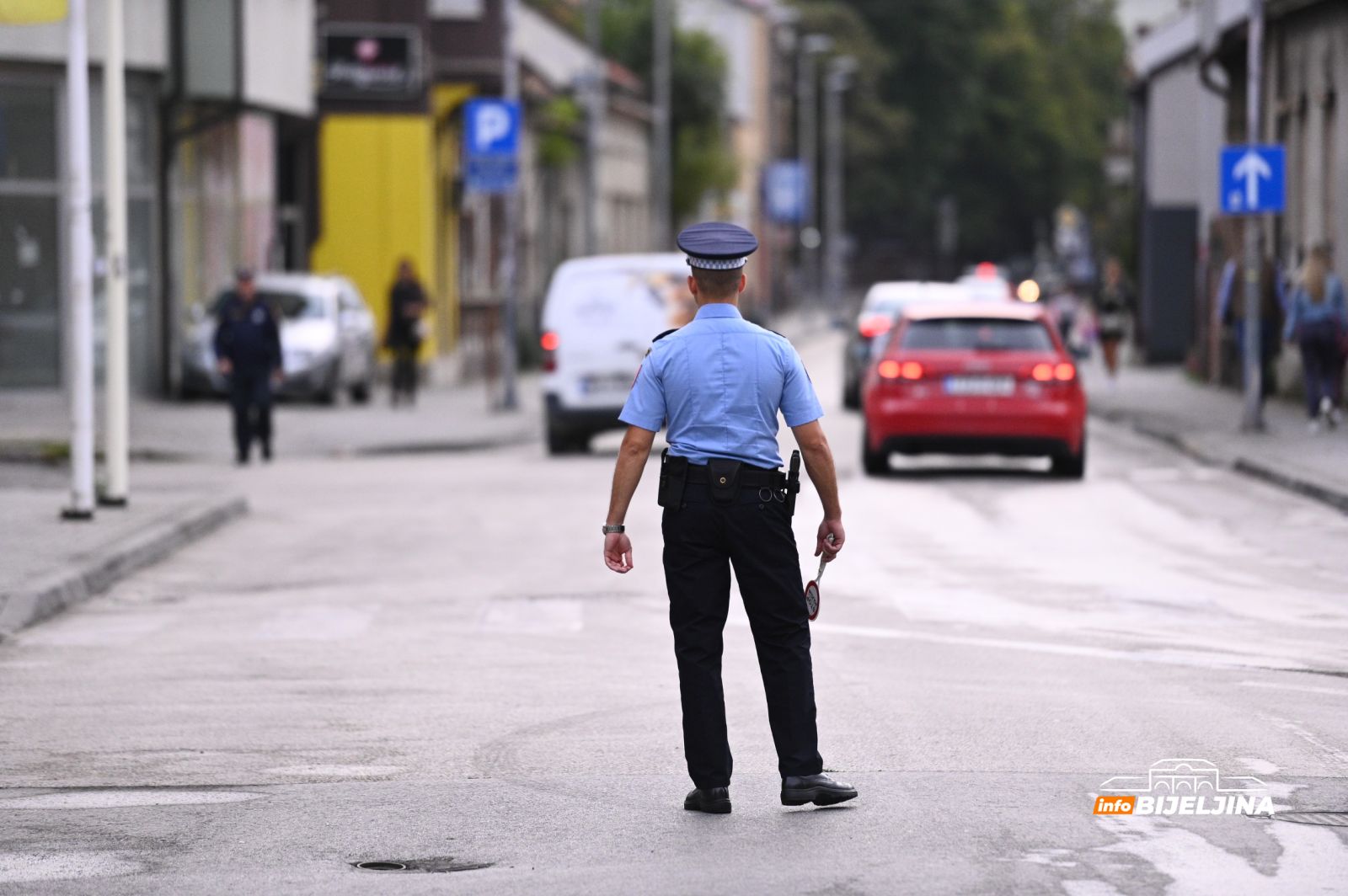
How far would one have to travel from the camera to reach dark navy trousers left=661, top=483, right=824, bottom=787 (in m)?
7.45

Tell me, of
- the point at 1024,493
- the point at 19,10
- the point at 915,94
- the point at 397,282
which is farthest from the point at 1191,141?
the point at 915,94

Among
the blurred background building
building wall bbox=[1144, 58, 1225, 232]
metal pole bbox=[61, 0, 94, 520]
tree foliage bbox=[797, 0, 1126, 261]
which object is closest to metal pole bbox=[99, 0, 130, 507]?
metal pole bbox=[61, 0, 94, 520]

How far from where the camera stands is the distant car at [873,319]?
31.7m

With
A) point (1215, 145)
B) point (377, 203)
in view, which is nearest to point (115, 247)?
point (377, 203)

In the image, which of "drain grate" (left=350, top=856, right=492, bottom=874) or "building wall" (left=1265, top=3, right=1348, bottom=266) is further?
"building wall" (left=1265, top=3, right=1348, bottom=266)

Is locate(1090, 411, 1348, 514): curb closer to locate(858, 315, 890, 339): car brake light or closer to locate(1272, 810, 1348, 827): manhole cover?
locate(858, 315, 890, 339): car brake light

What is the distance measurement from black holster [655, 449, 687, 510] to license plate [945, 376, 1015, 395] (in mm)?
14091

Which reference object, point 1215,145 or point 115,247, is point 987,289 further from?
point 115,247

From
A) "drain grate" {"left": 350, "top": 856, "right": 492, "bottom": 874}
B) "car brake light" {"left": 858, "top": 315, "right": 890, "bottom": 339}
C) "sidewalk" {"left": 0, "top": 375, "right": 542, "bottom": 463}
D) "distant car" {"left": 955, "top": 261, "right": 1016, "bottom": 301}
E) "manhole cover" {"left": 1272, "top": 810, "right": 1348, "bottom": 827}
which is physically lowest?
"sidewalk" {"left": 0, "top": 375, "right": 542, "bottom": 463}

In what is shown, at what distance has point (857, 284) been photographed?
11775 cm

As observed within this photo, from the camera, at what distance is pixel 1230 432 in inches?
1020

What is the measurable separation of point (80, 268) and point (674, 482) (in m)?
9.84

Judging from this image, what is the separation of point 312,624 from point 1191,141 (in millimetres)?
34901

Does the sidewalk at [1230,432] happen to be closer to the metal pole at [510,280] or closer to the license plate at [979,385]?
the license plate at [979,385]
